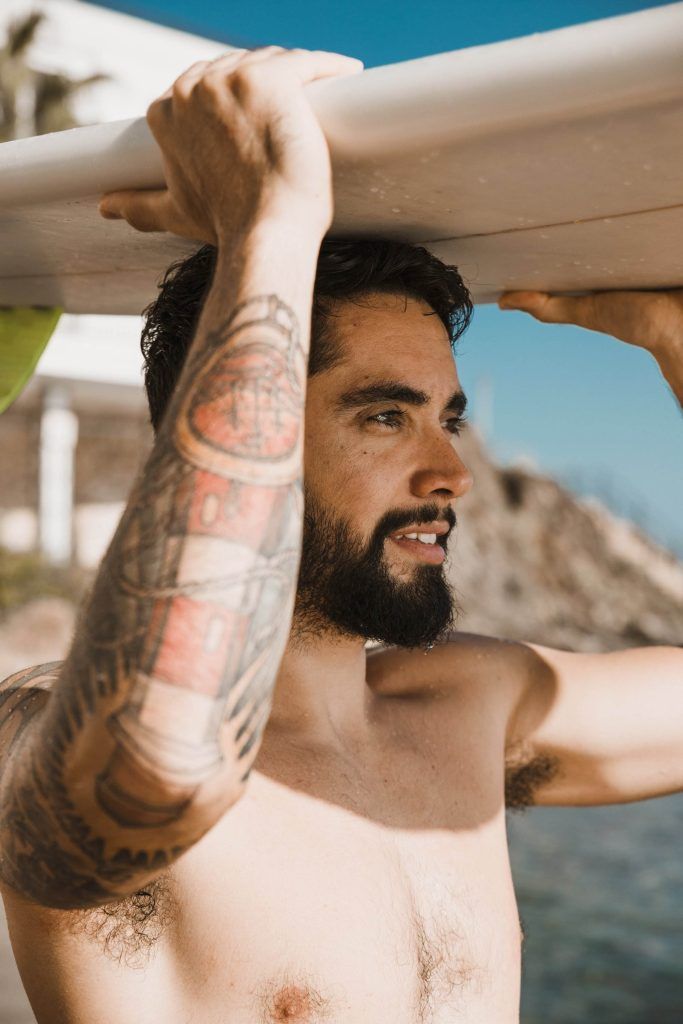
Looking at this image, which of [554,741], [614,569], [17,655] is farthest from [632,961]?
[614,569]

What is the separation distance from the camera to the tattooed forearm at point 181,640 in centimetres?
114

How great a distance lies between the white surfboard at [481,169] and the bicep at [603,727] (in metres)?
0.90

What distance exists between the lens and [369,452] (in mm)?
1983

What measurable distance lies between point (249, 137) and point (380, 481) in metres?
0.80

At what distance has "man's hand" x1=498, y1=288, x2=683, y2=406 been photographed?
83.9 inches

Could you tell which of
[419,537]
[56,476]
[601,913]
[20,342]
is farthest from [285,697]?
[56,476]

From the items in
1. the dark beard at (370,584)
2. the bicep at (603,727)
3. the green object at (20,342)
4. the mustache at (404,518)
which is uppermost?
the green object at (20,342)

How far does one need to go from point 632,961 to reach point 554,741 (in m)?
11.9

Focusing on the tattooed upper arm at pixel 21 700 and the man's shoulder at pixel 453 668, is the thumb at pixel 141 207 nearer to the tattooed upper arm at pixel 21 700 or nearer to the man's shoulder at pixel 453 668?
the tattooed upper arm at pixel 21 700

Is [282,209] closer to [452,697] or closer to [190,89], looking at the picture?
[190,89]

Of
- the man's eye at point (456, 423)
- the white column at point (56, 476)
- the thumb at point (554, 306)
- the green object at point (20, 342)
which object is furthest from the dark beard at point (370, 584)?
the white column at point (56, 476)

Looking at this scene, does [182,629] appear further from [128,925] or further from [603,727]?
[603,727]

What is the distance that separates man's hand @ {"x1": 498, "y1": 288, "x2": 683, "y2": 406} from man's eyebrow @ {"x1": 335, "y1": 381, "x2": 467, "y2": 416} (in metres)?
0.32

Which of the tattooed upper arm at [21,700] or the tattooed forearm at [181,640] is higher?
the tattooed forearm at [181,640]
